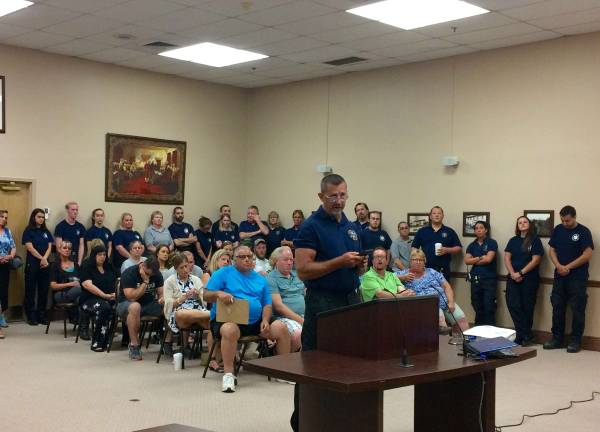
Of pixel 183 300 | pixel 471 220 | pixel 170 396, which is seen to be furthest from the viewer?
pixel 471 220

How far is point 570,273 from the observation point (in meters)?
8.93

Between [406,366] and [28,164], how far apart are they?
847 cm

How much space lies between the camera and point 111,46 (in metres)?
10.3

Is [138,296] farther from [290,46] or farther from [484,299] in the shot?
[484,299]

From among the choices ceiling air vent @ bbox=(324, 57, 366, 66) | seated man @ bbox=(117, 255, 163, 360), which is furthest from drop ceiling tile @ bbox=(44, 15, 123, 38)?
ceiling air vent @ bbox=(324, 57, 366, 66)

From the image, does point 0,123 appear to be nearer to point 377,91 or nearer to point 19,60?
point 19,60

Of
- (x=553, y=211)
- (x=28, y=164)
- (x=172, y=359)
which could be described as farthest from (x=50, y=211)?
(x=553, y=211)

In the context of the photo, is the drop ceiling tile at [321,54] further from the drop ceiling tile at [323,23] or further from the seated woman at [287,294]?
the seated woman at [287,294]

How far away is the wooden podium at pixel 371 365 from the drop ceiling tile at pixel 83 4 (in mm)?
5721

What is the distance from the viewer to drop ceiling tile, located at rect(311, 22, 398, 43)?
8.98 metres

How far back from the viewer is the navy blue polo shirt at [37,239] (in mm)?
10312

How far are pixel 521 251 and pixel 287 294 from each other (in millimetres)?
3709

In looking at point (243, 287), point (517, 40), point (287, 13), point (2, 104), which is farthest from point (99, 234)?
point (517, 40)

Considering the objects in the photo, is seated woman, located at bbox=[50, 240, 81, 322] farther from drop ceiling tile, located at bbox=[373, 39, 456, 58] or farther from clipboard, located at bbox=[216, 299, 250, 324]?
drop ceiling tile, located at bbox=[373, 39, 456, 58]
